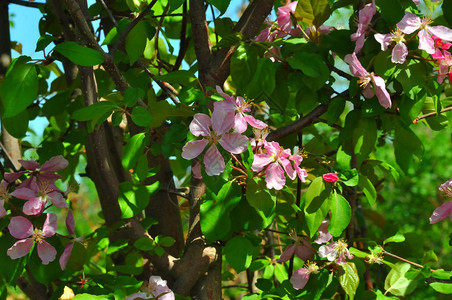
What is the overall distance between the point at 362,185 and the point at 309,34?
1.21 ft

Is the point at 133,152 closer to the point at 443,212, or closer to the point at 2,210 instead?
the point at 2,210

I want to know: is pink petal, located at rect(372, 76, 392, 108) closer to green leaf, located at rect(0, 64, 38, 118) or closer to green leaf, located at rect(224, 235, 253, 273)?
green leaf, located at rect(224, 235, 253, 273)

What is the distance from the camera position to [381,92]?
111 cm

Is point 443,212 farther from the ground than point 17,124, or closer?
closer

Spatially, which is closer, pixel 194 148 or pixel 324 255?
pixel 194 148

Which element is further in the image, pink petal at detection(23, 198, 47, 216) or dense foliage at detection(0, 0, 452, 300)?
pink petal at detection(23, 198, 47, 216)

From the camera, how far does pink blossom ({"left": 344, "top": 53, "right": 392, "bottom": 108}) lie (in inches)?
43.6

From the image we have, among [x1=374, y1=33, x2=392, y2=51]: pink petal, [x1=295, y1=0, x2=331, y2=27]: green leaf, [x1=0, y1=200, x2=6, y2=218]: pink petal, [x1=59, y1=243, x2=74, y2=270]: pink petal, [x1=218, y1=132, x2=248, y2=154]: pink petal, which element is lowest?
[x1=59, y1=243, x2=74, y2=270]: pink petal

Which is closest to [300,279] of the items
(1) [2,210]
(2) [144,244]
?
(2) [144,244]

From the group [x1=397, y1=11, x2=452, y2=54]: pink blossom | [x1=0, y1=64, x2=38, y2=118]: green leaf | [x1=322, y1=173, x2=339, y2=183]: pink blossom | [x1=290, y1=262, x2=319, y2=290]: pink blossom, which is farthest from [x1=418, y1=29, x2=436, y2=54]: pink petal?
[x1=0, y1=64, x2=38, y2=118]: green leaf

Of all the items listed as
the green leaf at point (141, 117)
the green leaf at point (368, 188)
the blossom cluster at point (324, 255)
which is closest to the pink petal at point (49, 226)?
the green leaf at point (141, 117)

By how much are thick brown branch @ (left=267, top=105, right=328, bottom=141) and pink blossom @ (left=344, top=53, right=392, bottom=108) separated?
0.49 feet

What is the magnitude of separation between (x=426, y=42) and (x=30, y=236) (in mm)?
943

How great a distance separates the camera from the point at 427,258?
4.36 ft
